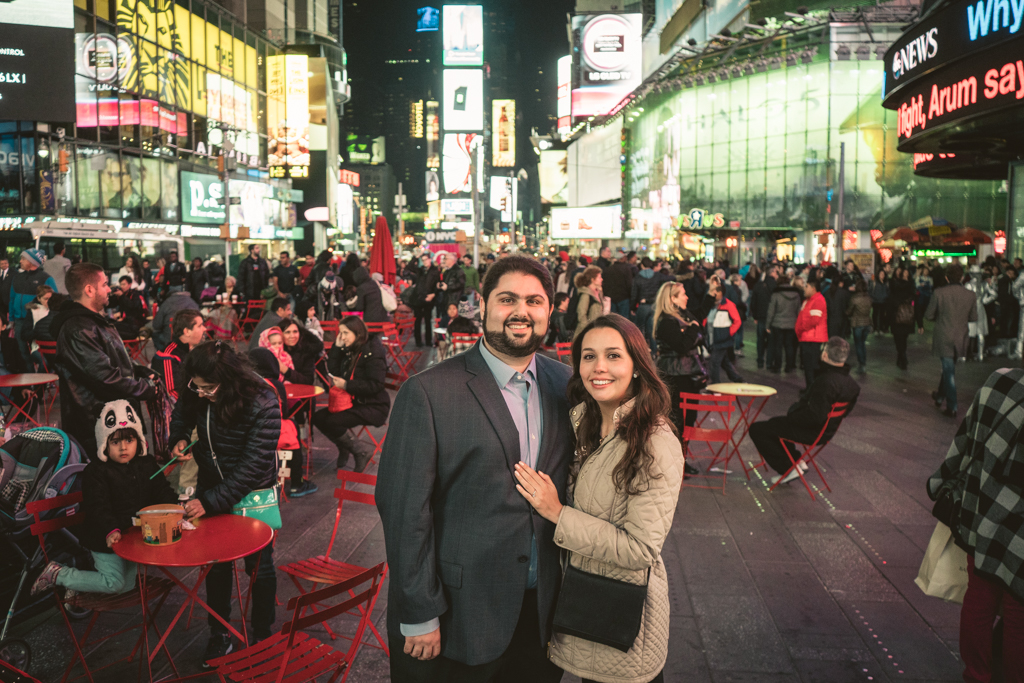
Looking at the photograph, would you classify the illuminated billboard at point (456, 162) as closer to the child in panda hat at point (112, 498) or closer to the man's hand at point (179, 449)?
the man's hand at point (179, 449)

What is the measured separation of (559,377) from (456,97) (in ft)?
267

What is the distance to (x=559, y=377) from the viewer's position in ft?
8.83

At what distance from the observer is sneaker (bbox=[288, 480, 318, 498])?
658cm

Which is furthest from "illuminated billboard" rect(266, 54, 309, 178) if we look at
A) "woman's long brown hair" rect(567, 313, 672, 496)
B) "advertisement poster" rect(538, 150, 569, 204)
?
"advertisement poster" rect(538, 150, 569, 204)

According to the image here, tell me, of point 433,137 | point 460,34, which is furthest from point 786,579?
point 433,137

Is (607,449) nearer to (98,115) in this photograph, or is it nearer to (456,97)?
(98,115)

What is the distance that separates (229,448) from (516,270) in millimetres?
2312

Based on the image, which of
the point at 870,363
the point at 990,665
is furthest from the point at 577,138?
the point at 990,665

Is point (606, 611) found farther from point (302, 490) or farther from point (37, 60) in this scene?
point (37, 60)

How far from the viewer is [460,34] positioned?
267 ft

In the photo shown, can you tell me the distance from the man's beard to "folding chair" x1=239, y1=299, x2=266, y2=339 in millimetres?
14899

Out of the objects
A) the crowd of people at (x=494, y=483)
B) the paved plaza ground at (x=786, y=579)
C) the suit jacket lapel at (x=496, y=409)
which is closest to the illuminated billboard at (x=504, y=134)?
the paved plaza ground at (x=786, y=579)

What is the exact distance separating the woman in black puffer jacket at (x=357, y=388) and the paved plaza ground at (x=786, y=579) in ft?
1.41

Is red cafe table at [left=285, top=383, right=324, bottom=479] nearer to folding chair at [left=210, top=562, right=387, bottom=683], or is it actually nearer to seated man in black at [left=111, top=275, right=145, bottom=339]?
folding chair at [left=210, top=562, right=387, bottom=683]
